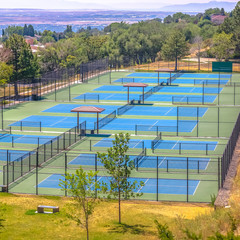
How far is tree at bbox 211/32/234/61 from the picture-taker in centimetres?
12762

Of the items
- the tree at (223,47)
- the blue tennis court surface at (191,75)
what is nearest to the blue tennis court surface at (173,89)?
the blue tennis court surface at (191,75)

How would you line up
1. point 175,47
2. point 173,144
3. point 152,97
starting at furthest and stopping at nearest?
point 175,47
point 152,97
point 173,144

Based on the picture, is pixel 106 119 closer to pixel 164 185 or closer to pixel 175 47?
pixel 164 185

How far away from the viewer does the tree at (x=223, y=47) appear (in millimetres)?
127625

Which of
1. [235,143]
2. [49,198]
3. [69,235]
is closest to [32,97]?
[235,143]

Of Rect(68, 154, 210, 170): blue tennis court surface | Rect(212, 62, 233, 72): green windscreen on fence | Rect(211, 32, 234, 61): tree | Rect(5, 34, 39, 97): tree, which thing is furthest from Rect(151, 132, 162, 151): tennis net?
Rect(211, 32, 234, 61): tree

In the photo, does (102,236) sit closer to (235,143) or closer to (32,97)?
(235,143)

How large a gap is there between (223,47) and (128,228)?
99.2m

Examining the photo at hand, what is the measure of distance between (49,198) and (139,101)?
41825 mm

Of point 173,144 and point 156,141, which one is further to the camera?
point 156,141

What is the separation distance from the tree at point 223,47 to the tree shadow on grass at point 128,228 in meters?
98.6

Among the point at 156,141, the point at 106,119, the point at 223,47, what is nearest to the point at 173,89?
the point at 106,119

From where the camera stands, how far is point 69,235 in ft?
101

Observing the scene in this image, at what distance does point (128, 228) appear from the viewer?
32156 millimetres
